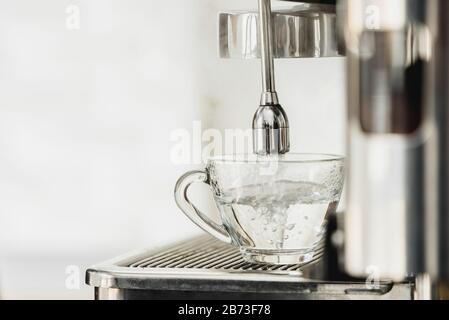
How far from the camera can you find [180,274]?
1.64 feet

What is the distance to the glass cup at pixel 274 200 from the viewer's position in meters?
0.51

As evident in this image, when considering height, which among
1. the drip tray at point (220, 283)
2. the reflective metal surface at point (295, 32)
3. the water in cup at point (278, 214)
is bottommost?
the drip tray at point (220, 283)

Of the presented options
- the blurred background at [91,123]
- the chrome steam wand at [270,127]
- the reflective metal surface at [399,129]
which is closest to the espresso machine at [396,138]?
the reflective metal surface at [399,129]

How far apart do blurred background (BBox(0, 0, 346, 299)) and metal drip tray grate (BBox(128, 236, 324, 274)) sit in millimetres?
473

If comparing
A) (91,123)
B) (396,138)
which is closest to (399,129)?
(396,138)

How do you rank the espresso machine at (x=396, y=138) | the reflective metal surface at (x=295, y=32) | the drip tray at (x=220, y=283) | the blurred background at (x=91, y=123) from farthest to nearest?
the blurred background at (x=91, y=123) < the reflective metal surface at (x=295, y=32) < the drip tray at (x=220, y=283) < the espresso machine at (x=396, y=138)

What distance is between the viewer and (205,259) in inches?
21.6

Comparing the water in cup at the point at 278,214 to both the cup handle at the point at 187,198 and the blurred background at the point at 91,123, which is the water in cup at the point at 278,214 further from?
the blurred background at the point at 91,123

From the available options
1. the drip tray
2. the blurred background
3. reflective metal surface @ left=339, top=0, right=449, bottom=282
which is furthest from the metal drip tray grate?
the blurred background

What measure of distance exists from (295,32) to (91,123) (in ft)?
1.81

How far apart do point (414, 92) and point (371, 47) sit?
26 millimetres

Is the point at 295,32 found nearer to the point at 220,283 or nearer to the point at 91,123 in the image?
the point at 220,283

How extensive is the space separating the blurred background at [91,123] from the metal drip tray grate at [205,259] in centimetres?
47
